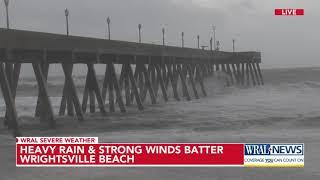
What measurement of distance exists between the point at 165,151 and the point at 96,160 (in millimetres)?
1342

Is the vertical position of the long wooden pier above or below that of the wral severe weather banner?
above

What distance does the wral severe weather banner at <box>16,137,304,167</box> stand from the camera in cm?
772

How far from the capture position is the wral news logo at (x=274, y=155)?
Answer: 24.8 ft

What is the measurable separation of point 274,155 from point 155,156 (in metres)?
1.67

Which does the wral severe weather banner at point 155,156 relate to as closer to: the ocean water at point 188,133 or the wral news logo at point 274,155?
the wral news logo at point 274,155

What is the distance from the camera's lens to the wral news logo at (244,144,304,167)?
7.57 meters

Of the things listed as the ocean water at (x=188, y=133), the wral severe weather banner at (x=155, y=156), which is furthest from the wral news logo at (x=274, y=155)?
the ocean water at (x=188, y=133)

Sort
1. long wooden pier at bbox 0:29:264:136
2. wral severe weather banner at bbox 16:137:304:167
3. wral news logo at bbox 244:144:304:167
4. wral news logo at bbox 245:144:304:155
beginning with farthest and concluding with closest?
long wooden pier at bbox 0:29:264:136
wral news logo at bbox 245:144:304:155
wral severe weather banner at bbox 16:137:304:167
wral news logo at bbox 244:144:304:167

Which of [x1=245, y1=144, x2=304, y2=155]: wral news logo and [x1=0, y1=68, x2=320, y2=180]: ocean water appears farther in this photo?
[x1=245, y1=144, x2=304, y2=155]: wral news logo

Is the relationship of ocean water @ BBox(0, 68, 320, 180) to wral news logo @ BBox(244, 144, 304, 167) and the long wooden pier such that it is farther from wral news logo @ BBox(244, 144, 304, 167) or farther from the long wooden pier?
the long wooden pier

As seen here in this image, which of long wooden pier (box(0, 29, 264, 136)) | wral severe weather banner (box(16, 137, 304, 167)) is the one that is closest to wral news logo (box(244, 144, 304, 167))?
wral severe weather banner (box(16, 137, 304, 167))

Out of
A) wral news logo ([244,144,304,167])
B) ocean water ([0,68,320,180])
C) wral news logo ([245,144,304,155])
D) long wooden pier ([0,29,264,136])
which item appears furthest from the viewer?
long wooden pier ([0,29,264,136])

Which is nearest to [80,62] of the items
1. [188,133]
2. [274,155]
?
[188,133]

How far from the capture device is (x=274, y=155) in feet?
26.2
